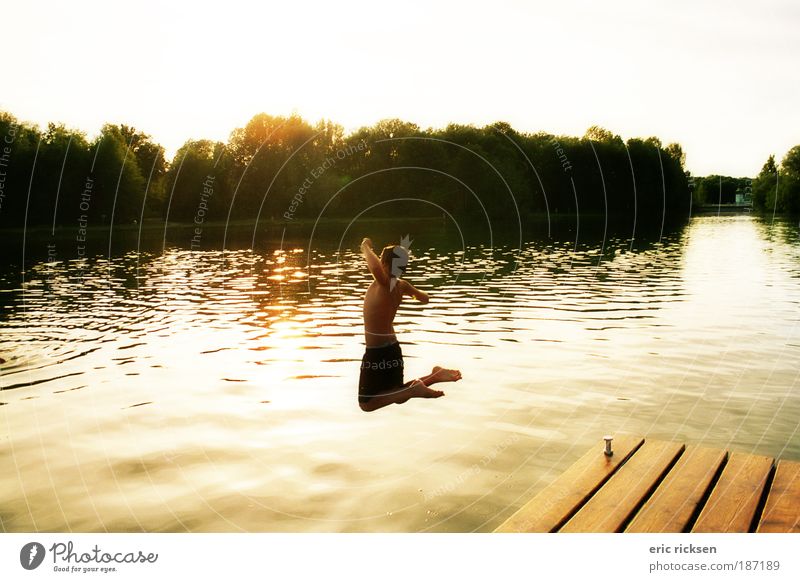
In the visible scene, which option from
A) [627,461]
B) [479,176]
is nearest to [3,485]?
[627,461]

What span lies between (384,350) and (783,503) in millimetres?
4244

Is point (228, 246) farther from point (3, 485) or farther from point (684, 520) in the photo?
point (684, 520)

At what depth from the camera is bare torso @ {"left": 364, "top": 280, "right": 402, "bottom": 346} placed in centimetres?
605

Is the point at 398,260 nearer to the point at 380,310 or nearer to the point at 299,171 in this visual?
the point at 380,310

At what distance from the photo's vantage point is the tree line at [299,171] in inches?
1566

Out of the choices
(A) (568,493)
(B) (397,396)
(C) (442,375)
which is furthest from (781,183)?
(B) (397,396)

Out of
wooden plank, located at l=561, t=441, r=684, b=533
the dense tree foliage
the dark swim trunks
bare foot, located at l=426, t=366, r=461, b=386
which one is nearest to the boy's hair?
the dark swim trunks

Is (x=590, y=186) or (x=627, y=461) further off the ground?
(x=590, y=186)

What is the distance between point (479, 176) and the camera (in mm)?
65812

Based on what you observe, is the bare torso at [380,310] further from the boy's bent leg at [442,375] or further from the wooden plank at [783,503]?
the wooden plank at [783,503]

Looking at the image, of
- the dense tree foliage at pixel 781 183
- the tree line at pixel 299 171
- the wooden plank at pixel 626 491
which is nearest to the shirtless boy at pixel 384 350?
the wooden plank at pixel 626 491

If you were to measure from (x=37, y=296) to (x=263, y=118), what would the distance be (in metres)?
29.4
